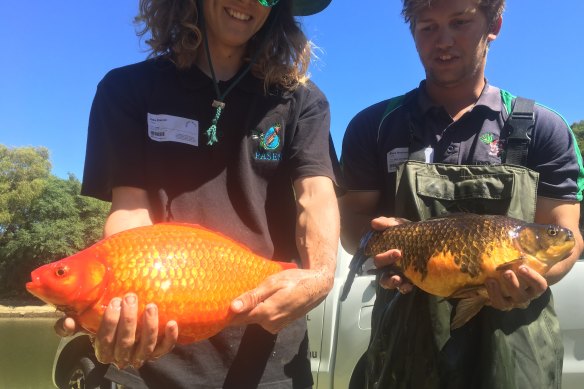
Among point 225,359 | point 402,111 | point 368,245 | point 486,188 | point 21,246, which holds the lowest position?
point 21,246

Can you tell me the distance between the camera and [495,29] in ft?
10.2

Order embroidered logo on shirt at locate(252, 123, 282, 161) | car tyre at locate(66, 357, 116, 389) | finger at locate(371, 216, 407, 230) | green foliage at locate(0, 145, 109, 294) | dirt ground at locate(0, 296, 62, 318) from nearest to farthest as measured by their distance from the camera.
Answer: embroidered logo on shirt at locate(252, 123, 282, 161) → finger at locate(371, 216, 407, 230) → car tyre at locate(66, 357, 116, 389) → dirt ground at locate(0, 296, 62, 318) → green foliage at locate(0, 145, 109, 294)

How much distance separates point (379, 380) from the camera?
104 inches

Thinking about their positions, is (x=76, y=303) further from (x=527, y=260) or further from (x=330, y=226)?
(x=527, y=260)

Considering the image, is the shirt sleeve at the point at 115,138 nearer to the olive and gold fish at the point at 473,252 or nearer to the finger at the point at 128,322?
the finger at the point at 128,322

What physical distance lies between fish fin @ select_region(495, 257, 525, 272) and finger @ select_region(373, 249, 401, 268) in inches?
16.5

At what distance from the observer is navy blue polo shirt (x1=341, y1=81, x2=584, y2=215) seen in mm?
2756

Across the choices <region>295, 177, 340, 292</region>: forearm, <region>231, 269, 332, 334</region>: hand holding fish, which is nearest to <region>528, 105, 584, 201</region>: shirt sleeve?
<region>295, 177, 340, 292</region>: forearm

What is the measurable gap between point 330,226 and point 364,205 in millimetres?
931

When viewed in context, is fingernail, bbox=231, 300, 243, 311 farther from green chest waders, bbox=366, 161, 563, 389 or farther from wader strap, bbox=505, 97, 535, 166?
wader strap, bbox=505, 97, 535, 166

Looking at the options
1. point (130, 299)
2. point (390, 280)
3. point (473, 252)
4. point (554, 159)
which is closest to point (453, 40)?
point (554, 159)

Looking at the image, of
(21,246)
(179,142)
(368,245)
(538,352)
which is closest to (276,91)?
(179,142)

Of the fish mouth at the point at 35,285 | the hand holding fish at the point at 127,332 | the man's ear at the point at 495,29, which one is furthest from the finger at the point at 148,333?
the man's ear at the point at 495,29

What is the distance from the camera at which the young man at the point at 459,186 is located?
243 centimetres
